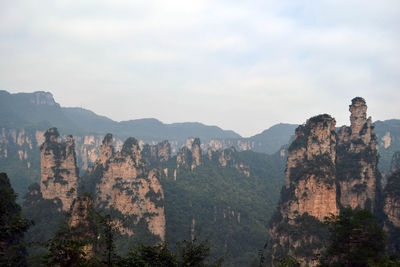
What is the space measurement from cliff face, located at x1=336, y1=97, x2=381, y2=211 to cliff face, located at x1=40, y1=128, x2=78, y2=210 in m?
68.8

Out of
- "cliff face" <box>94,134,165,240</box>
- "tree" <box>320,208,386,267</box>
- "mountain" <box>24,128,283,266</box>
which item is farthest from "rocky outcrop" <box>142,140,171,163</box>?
"tree" <box>320,208,386,267</box>

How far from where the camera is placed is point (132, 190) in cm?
8462

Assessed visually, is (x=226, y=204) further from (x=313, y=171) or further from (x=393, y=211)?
(x=393, y=211)

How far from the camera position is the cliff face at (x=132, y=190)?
8075 centimetres

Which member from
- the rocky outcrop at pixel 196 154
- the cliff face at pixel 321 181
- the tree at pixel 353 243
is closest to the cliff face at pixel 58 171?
the cliff face at pixel 321 181

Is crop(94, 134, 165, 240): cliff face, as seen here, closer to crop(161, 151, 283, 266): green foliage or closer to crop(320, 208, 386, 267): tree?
crop(161, 151, 283, 266): green foliage

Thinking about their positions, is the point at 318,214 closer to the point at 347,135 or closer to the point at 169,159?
the point at 347,135

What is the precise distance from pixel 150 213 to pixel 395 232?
58.2m

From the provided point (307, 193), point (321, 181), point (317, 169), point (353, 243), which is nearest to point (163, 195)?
point (307, 193)

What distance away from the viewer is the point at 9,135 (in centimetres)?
16812

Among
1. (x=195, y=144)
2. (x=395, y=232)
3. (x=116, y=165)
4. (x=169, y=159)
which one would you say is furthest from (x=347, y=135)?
(x=169, y=159)

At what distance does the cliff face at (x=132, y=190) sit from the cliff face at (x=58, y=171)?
10.5 m

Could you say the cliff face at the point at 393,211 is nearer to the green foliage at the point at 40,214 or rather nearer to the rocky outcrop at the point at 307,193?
the rocky outcrop at the point at 307,193

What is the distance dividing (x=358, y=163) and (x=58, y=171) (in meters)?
77.3
